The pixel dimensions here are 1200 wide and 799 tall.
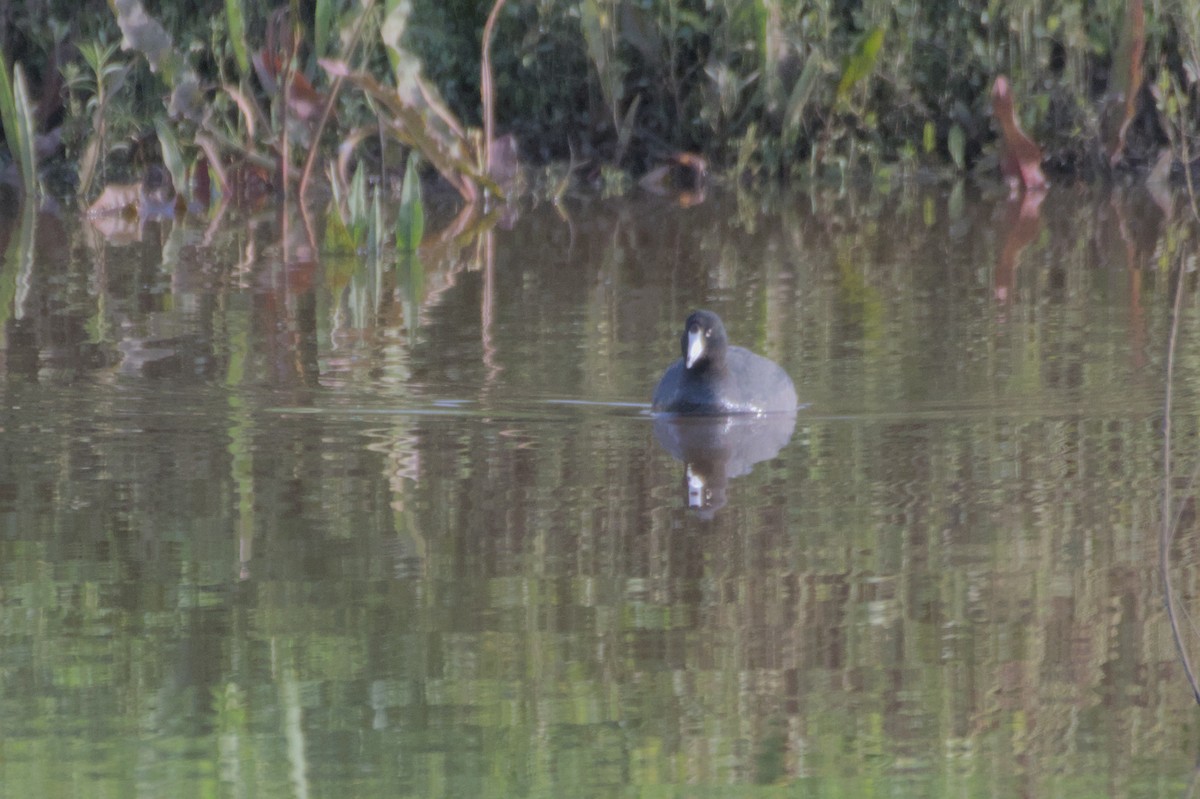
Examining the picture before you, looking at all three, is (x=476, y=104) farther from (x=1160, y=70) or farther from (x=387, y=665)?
(x=387, y=665)

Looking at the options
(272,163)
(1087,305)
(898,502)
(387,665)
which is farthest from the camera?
(272,163)

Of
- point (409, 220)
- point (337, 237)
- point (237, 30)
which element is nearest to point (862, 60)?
point (237, 30)

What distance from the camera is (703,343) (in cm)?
671

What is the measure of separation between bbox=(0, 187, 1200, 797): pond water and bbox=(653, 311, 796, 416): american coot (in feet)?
0.34

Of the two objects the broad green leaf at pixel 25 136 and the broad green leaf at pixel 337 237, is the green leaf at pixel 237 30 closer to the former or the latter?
the broad green leaf at pixel 25 136

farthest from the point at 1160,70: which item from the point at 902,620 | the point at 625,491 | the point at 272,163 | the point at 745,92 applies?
the point at 902,620

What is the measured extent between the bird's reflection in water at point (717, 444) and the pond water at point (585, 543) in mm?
23

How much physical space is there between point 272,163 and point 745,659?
9024mm

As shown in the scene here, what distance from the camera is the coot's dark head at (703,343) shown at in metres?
6.66

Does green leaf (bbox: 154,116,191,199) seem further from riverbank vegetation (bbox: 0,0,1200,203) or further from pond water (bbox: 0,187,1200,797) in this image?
pond water (bbox: 0,187,1200,797)

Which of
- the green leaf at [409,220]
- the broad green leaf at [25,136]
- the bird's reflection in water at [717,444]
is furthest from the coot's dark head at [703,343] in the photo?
the broad green leaf at [25,136]

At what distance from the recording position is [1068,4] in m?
14.3

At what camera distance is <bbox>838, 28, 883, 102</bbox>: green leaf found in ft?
45.4

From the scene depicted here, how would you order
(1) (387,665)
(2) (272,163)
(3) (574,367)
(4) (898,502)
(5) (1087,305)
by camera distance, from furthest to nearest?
(2) (272,163) → (5) (1087,305) → (3) (574,367) → (4) (898,502) → (1) (387,665)
